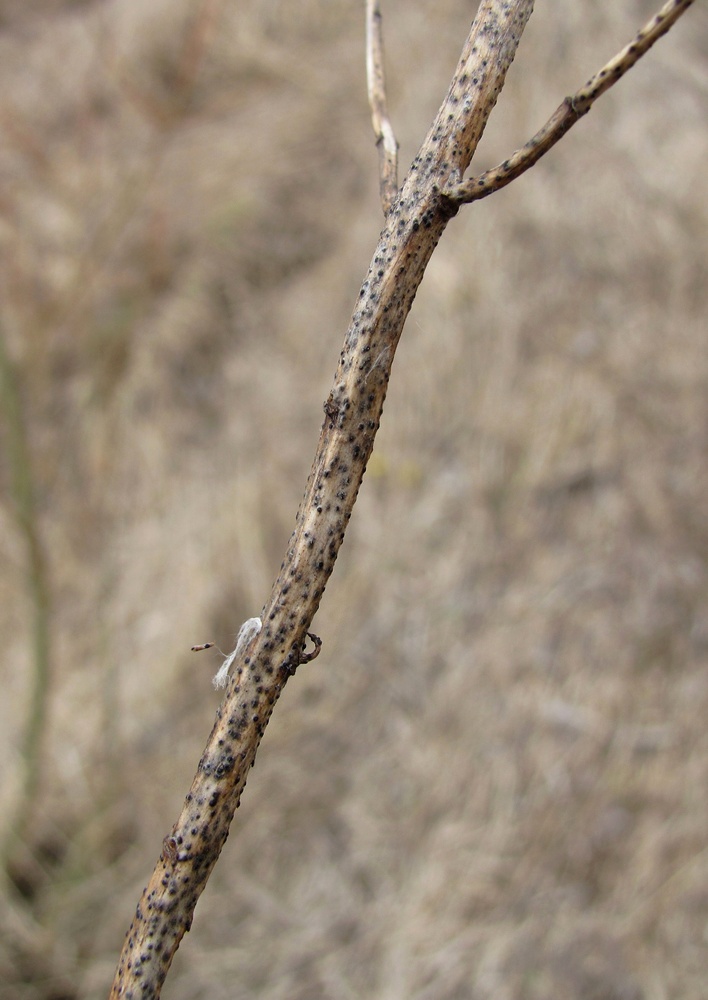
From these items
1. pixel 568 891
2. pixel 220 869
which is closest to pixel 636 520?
pixel 568 891

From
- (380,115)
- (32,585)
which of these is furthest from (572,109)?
(32,585)

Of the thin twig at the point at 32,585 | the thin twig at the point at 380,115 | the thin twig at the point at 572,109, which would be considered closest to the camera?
the thin twig at the point at 572,109

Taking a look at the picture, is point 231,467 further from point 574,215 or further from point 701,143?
point 701,143

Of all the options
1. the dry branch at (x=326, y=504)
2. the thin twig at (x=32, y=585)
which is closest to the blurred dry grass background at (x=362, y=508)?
the thin twig at (x=32, y=585)

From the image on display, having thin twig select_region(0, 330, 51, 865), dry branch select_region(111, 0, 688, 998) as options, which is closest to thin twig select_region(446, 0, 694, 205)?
dry branch select_region(111, 0, 688, 998)

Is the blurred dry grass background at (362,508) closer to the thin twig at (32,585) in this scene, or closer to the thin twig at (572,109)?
the thin twig at (32,585)

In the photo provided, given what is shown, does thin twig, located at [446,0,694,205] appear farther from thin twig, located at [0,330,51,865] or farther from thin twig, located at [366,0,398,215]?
thin twig, located at [0,330,51,865]

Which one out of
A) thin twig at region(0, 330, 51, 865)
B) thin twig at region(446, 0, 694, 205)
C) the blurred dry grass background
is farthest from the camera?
the blurred dry grass background
